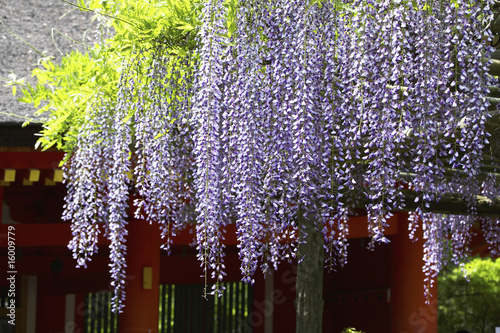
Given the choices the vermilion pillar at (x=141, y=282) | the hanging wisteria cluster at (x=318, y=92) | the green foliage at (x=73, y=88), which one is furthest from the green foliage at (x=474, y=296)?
the hanging wisteria cluster at (x=318, y=92)

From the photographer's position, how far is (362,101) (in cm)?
422

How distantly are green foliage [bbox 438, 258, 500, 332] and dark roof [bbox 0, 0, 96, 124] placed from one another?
6.96m

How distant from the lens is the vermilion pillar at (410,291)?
907 cm

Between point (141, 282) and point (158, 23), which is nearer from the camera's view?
point (158, 23)

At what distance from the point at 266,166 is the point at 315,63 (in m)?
0.66

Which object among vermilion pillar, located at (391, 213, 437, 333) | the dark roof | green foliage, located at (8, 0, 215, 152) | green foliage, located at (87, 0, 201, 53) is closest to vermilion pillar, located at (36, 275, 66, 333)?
the dark roof

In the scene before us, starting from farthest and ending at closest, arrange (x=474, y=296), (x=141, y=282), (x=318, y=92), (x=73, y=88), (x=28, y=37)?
(x=474, y=296)
(x=28, y=37)
(x=141, y=282)
(x=73, y=88)
(x=318, y=92)

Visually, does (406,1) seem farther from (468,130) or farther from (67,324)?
(67,324)

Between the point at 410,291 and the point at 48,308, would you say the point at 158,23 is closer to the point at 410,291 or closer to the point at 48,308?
the point at 48,308

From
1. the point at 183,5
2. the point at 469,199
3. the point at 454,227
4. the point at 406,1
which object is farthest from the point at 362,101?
the point at 454,227

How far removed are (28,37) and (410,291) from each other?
17.2 feet

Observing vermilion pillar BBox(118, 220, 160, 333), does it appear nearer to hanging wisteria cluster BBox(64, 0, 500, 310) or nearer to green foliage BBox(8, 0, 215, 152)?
green foliage BBox(8, 0, 215, 152)

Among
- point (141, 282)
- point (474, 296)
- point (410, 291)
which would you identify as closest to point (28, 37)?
point (141, 282)

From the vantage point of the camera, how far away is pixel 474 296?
12.2 meters
